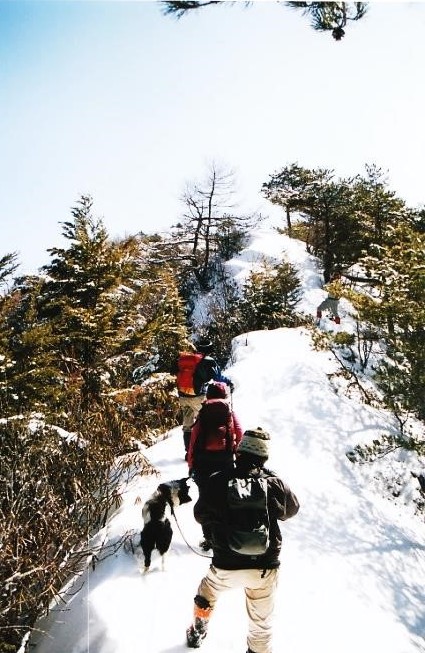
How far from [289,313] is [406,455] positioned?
32.9ft

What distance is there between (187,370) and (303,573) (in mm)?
2868

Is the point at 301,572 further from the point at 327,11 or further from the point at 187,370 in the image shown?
the point at 327,11

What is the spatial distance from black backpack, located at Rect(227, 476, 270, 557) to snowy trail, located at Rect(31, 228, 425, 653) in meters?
1.25

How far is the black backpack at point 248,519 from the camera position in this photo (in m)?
2.69

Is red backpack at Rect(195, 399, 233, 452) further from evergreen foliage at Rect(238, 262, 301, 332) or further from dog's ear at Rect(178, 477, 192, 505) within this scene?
evergreen foliage at Rect(238, 262, 301, 332)

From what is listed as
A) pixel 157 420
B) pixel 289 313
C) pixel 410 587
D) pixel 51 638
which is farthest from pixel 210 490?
pixel 289 313

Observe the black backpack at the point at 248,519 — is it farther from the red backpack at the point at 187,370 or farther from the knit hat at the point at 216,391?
the red backpack at the point at 187,370

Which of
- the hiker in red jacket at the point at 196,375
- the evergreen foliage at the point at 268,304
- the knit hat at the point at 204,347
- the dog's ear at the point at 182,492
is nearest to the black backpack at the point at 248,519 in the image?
the dog's ear at the point at 182,492

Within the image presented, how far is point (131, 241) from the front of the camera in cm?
1097

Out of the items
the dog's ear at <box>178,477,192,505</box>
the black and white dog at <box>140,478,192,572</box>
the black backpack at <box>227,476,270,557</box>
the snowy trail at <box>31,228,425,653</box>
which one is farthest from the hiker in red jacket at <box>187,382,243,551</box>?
the black backpack at <box>227,476,270,557</box>

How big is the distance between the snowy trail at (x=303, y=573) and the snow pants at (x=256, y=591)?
0.50 m

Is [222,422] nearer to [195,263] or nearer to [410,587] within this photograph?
[410,587]

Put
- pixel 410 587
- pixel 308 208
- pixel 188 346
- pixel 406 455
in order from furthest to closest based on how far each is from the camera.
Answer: pixel 308 208 → pixel 188 346 → pixel 406 455 → pixel 410 587

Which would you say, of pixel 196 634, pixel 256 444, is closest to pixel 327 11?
pixel 256 444
